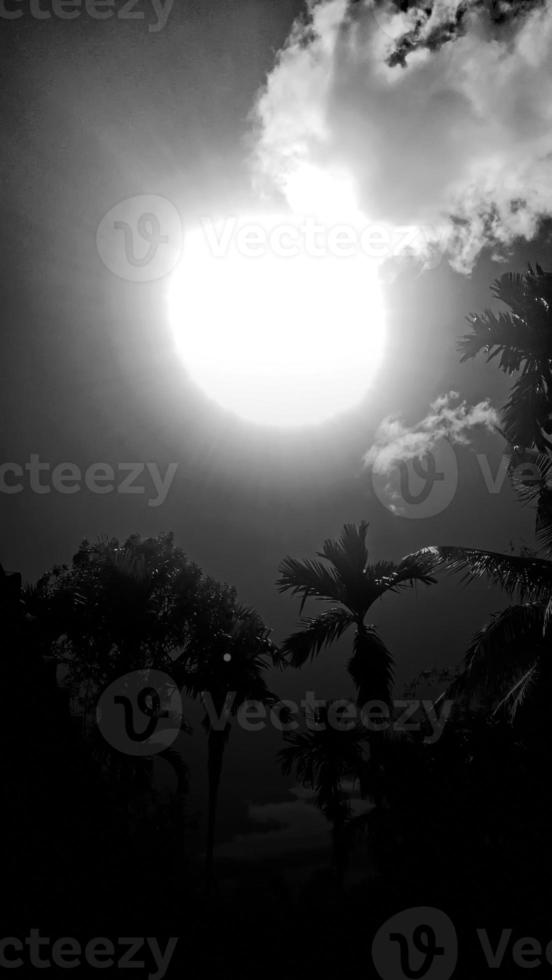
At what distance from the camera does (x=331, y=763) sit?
17.0 m

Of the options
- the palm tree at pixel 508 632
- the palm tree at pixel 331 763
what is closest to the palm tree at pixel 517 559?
the palm tree at pixel 508 632

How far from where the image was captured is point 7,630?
6402mm

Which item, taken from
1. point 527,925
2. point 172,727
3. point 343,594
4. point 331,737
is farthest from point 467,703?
point 172,727

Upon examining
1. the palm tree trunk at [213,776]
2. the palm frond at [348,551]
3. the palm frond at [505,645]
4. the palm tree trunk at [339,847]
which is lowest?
the palm tree trunk at [339,847]

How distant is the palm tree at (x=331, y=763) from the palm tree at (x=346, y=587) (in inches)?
206

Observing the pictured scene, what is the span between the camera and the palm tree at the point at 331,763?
16688 mm

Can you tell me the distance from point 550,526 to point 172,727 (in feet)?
44.1

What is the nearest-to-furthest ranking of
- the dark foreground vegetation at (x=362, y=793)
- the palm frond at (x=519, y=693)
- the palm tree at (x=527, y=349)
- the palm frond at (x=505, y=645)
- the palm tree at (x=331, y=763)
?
the dark foreground vegetation at (x=362, y=793) → the palm tree at (x=527, y=349) → the palm frond at (x=519, y=693) → the palm frond at (x=505, y=645) → the palm tree at (x=331, y=763)

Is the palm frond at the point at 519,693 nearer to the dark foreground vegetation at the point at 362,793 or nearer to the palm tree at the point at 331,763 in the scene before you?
the dark foreground vegetation at the point at 362,793

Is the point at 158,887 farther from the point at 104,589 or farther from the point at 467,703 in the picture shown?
the point at 104,589

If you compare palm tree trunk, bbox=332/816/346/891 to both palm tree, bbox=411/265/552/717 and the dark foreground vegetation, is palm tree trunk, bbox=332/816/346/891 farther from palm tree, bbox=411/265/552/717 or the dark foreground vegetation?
palm tree, bbox=411/265/552/717

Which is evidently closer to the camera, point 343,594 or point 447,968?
point 447,968

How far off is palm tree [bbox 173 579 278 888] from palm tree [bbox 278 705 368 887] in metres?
1.68

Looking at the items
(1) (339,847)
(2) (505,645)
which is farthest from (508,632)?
(1) (339,847)
